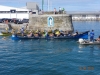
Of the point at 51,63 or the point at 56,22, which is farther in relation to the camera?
the point at 56,22

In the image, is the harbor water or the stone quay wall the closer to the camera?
the harbor water

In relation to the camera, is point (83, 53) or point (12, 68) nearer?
point (12, 68)

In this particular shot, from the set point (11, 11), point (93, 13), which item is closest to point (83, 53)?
point (11, 11)

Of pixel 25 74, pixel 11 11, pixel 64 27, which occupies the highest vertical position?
pixel 11 11

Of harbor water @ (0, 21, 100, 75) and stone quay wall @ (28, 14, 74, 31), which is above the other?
stone quay wall @ (28, 14, 74, 31)

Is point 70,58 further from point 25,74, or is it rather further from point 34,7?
point 34,7

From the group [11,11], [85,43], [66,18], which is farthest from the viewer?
[11,11]

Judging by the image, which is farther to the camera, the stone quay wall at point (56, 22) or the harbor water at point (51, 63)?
the stone quay wall at point (56, 22)

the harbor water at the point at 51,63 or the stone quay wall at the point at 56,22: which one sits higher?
the stone quay wall at the point at 56,22

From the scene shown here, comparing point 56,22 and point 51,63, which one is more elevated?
point 56,22

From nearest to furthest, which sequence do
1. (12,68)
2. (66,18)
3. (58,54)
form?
(12,68) → (58,54) → (66,18)

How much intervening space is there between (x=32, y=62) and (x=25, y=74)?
4.59 meters

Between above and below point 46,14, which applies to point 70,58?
below

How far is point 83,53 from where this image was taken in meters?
30.0
